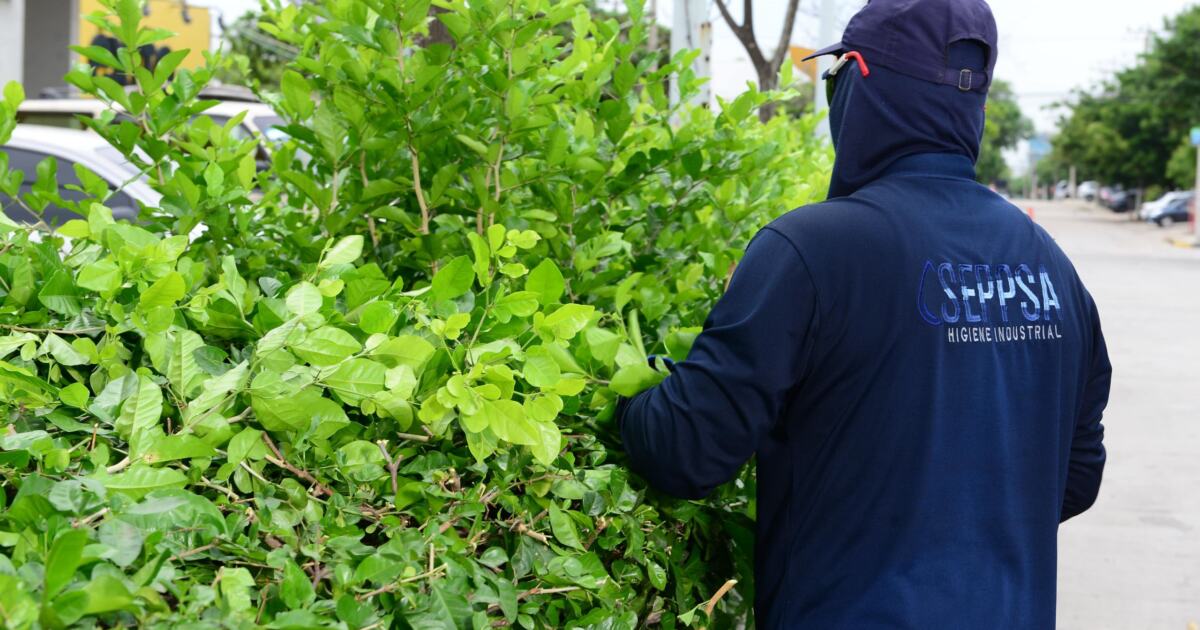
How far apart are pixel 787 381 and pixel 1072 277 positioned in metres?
0.62

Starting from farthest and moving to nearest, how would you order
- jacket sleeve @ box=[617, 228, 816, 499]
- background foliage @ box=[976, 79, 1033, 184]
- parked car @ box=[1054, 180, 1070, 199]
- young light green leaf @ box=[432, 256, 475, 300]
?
parked car @ box=[1054, 180, 1070, 199] → background foliage @ box=[976, 79, 1033, 184] → young light green leaf @ box=[432, 256, 475, 300] → jacket sleeve @ box=[617, 228, 816, 499]

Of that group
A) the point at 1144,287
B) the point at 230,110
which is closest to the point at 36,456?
the point at 230,110

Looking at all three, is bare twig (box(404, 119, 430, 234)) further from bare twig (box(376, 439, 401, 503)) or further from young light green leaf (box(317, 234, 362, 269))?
bare twig (box(376, 439, 401, 503))

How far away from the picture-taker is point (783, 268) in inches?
67.3

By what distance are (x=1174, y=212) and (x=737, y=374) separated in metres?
49.4

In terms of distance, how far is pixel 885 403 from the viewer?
1.73m

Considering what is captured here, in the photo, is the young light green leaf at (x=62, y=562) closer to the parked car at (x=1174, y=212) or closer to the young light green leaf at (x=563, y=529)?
the young light green leaf at (x=563, y=529)

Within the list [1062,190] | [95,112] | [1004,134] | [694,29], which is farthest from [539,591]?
[1062,190]

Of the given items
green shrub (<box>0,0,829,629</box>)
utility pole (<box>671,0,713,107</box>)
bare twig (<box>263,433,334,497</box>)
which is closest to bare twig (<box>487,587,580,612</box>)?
green shrub (<box>0,0,829,629</box>)

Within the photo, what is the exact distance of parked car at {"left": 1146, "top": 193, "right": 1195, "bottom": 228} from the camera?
45.9m

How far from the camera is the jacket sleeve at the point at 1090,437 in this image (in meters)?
2.09

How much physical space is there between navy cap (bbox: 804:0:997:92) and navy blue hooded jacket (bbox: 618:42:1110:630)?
0.02 metres

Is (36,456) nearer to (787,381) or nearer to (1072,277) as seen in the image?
(787,381)

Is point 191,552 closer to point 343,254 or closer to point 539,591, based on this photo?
point 539,591
